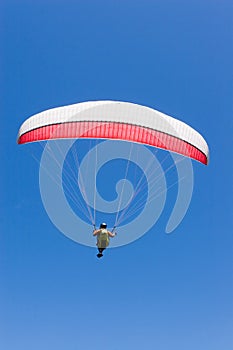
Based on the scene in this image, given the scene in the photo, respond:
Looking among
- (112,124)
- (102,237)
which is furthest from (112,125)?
(102,237)

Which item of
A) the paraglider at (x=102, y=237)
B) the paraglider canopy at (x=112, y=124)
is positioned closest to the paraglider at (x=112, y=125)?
the paraglider canopy at (x=112, y=124)

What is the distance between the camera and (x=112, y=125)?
86.1ft

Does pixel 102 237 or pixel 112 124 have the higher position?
pixel 112 124

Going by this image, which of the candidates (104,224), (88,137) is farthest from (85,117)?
(104,224)

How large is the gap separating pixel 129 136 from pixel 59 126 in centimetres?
280

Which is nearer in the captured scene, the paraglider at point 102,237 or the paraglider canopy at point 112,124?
the paraglider canopy at point 112,124

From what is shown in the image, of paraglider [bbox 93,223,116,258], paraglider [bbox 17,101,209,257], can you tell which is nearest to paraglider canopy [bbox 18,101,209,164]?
paraglider [bbox 17,101,209,257]

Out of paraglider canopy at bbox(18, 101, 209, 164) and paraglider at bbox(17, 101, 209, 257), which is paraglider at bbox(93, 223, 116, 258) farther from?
paraglider canopy at bbox(18, 101, 209, 164)

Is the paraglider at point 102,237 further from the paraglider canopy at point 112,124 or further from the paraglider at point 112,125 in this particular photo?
the paraglider canopy at point 112,124

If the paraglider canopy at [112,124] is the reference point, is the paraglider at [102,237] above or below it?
below

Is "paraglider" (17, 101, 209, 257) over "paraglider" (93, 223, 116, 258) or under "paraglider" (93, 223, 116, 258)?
over

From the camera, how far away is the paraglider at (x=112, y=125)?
85.7ft

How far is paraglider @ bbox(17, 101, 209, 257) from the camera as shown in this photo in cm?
2612

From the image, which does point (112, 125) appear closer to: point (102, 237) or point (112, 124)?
point (112, 124)
